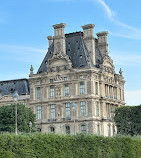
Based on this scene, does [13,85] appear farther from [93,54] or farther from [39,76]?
[93,54]

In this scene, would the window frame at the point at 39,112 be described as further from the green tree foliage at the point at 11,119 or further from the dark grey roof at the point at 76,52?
the green tree foliage at the point at 11,119

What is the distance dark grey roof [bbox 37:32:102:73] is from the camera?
90.4 m

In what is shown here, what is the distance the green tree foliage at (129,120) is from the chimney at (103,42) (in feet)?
74.7

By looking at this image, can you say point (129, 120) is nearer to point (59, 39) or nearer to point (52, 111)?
point (52, 111)

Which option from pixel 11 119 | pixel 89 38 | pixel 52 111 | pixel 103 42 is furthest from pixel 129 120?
pixel 103 42

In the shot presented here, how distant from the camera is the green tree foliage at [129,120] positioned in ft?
248

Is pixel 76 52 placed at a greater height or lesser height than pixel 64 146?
greater

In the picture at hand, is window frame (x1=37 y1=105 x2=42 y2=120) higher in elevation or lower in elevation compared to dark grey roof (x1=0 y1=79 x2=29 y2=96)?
lower

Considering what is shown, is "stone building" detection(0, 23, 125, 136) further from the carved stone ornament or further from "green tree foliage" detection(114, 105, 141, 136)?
"green tree foliage" detection(114, 105, 141, 136)

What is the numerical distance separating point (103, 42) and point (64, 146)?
62853 millimetres

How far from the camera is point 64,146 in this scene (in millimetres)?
37219

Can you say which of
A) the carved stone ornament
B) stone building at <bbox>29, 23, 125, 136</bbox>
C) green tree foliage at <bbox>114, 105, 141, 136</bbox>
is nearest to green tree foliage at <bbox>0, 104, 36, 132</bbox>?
stone building at <bbox>29, 23, 125, 136</bbox>

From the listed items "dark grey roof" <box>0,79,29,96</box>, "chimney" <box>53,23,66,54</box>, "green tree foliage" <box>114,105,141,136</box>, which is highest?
"chimney" <box>53,23,66,54</box>

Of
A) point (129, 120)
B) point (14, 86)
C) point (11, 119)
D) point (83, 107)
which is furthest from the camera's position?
point (14, 86)
